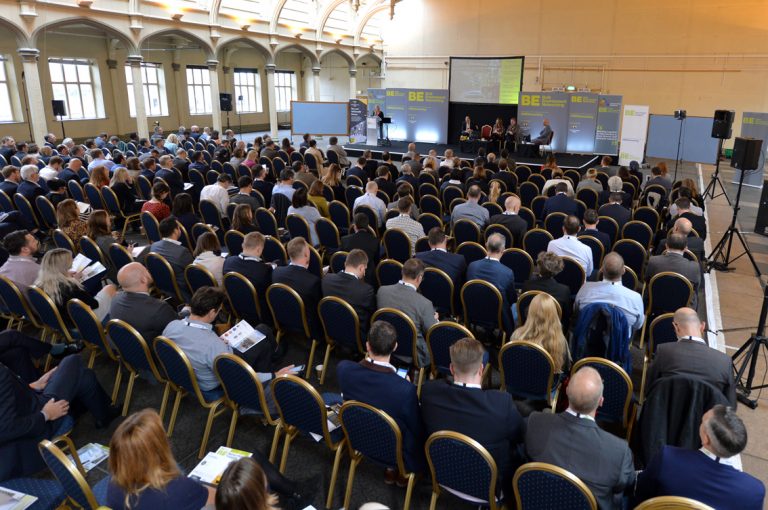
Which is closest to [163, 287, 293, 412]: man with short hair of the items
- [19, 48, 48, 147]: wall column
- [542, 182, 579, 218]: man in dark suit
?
[542, 182, 579, 218]: man in dark suit

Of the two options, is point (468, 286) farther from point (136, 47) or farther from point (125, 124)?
point (125, 124)

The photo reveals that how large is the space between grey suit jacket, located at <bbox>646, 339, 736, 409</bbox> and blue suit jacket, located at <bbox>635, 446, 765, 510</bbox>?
34.3 inches

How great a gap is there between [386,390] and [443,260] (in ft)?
7.96

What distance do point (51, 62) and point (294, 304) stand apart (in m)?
22.4

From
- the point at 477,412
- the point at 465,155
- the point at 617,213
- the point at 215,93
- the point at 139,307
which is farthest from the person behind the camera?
the point at 215,93

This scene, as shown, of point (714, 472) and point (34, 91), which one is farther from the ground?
point (34, 91)

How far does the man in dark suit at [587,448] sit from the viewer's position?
2514mm

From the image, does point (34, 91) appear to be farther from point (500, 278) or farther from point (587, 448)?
point (587, 448)

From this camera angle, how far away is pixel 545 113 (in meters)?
19.3

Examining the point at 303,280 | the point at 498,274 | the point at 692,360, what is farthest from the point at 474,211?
the point at 692,360

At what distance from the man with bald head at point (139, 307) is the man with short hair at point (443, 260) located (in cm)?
250

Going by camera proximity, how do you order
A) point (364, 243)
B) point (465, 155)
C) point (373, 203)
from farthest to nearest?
1. point (465, 155)
2. point (373, 203)
3. point (364, 243)

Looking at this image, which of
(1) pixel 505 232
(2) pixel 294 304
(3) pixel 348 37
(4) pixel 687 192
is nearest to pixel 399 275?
(2) pixel 294 304

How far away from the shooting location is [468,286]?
464 centimetres
